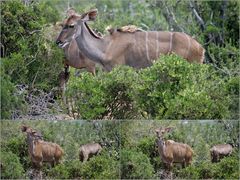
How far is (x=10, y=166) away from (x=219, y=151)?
4.93ft

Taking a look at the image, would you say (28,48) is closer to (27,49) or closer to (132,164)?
(27,49)

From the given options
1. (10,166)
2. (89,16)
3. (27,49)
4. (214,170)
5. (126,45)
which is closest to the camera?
(10,166)

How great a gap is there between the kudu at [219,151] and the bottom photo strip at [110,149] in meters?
0.01

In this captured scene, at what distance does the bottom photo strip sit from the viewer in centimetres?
582

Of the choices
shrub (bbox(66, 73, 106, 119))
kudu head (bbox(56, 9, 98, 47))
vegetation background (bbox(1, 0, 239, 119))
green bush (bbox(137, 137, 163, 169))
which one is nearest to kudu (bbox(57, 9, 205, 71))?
kudu head (bbox(56, 9, 98, 47))

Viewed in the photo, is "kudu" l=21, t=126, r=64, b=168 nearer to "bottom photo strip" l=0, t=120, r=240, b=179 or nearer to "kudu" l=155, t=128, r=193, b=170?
"bottom photo strip" l=0, t=120, r=240, b=179

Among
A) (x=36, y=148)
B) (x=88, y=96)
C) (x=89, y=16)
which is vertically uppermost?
(x=89, y=16)

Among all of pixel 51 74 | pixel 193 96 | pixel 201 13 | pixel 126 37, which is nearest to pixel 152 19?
pixel 201 13

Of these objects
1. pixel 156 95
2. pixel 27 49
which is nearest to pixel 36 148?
pixel 156 95

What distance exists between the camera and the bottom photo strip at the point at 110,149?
19.1 feet

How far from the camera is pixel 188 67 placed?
616 cm

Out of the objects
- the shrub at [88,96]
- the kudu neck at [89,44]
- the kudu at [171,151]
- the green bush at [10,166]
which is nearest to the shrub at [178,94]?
the kudu at [171,151]

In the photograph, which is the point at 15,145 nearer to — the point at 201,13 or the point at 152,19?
the point at 201,13

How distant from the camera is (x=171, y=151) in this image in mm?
5898
